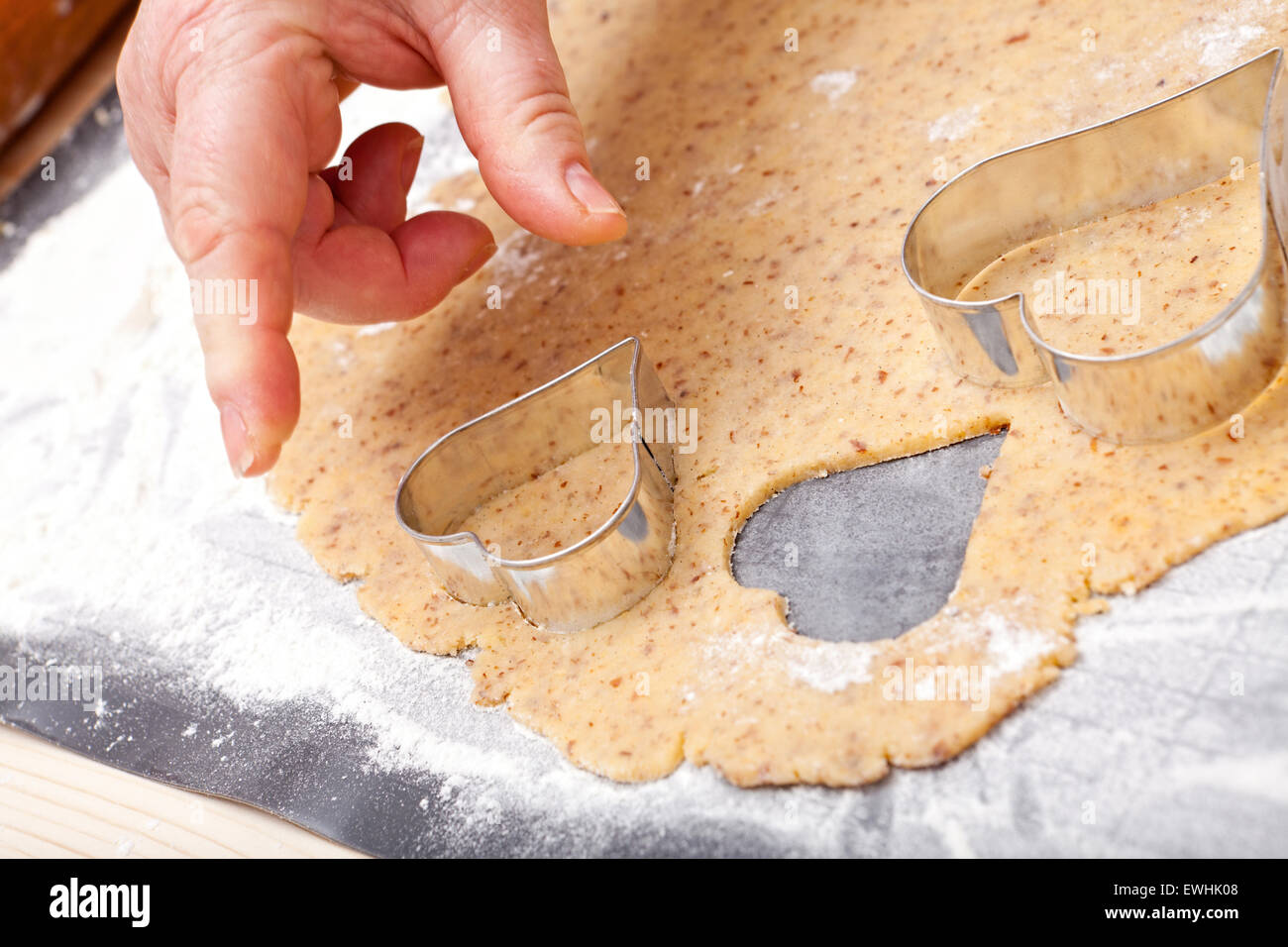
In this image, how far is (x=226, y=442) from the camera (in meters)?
1.38

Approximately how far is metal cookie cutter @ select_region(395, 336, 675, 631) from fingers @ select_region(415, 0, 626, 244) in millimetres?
188

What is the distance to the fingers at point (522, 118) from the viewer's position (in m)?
1.46

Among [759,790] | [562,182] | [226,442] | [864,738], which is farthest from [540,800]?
[562,182]

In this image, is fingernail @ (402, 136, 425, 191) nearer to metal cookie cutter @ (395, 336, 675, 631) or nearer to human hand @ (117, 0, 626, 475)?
human hand @ (117, 0, 626, 475)

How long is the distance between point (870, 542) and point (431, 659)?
0.56m

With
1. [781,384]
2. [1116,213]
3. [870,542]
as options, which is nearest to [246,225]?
[781,384]

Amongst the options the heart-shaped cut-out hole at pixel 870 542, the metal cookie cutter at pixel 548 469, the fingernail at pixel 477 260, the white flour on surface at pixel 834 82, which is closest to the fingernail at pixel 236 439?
the metal cookie cutter at pixel 548 469

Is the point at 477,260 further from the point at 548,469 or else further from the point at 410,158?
the point at 548,469

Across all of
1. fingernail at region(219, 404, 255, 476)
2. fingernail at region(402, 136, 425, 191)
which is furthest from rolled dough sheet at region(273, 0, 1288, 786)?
fingernail at region(219, 404, 255, 476)

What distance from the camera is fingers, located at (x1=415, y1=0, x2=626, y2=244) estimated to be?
1.46m

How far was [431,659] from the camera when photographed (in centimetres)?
144

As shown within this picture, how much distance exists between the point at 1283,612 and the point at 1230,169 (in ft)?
1.89

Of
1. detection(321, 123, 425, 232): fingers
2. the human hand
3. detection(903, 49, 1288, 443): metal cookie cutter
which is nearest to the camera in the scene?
detection(903, 49, 1288, 443): metal cookie cutter
